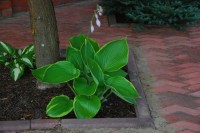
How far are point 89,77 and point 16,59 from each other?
95cm

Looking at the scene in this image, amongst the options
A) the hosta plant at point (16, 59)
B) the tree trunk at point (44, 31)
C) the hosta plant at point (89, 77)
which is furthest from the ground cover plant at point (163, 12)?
the hosta plant at point (89, 77)

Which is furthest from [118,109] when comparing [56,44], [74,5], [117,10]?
[74,5]

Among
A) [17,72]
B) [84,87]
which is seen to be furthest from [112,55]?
[17,72]

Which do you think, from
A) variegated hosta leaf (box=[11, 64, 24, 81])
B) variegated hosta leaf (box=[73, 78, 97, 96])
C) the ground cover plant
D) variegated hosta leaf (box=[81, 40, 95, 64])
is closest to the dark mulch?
variegated hosta leaf (box=[11, 64, 24, 81])

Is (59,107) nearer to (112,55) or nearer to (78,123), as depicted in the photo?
(78,123)

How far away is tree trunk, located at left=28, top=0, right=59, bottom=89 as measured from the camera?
344 cm

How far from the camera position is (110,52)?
10.8ft

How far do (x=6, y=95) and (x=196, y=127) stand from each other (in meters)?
1.64

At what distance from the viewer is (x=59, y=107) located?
3.19m

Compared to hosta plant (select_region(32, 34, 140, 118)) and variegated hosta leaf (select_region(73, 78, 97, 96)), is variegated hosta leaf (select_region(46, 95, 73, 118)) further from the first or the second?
variegated hosta leaf (select_region(73, 78, 97, 96))

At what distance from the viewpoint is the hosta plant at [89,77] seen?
3135mm

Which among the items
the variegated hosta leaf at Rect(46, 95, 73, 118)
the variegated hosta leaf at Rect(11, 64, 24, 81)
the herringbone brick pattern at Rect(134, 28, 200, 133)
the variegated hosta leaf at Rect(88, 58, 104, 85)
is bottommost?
the herringbone brick pattern at Rect(134, 28, 200, 133)

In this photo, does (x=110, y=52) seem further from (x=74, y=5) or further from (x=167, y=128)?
(x=74, y=5)

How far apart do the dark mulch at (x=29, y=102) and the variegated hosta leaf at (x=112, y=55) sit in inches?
14.5
